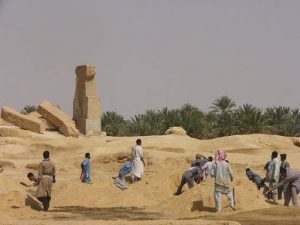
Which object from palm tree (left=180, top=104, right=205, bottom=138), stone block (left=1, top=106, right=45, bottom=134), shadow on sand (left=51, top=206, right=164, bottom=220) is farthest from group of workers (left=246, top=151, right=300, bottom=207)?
palm tree (left=180, top=104, right=205, bottom=138)

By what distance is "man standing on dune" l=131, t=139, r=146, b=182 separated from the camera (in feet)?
51.3

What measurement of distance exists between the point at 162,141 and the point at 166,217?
61.2 ft

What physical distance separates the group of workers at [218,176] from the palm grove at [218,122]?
89.2 ft

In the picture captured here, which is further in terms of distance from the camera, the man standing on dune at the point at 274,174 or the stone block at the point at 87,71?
the stone block at the point at 87,71

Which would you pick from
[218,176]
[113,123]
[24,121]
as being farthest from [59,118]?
[218,176]

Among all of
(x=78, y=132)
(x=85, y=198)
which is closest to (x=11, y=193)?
(x=85, y=198)

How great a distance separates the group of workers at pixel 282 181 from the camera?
12.6 m

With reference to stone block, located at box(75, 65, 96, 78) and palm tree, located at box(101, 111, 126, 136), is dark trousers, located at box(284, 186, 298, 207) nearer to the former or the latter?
stone block, located at box(75, 65, 96, 78)

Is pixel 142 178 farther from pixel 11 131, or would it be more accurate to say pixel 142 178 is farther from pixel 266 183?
pixel 11 131

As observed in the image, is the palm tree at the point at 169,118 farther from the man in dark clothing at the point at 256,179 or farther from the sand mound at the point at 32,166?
the man in dark clothing at the point at 256,179

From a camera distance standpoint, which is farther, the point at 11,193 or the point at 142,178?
the point at 142,178

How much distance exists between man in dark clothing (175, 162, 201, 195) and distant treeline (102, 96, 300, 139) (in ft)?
94.1

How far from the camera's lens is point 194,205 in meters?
11.9

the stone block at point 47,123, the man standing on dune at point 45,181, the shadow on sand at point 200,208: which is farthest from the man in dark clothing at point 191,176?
the stone block at point 47,123
